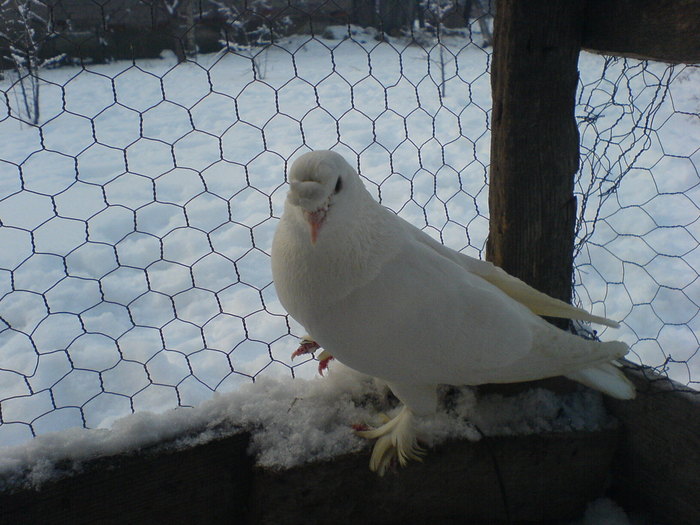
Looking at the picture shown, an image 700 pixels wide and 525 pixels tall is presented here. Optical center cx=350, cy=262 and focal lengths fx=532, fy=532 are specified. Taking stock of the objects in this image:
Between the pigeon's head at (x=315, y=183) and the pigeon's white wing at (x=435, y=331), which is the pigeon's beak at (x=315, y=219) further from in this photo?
the pigeon's white wing at (x=435, y=331)

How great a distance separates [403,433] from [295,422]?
0.25m

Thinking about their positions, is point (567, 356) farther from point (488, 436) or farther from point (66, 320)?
point (66, 320)

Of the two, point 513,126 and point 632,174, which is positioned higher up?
point 513,126

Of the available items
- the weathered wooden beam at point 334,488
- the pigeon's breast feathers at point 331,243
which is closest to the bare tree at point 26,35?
the pigeon's breast feathers at point 331,243

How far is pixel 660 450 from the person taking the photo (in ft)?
4.17

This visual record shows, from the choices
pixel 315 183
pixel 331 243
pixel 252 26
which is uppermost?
pixel 252 26

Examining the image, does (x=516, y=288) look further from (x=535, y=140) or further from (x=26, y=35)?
(x=26, y=35)

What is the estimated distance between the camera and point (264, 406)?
1.27 meters

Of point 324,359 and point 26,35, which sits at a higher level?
point 26,35

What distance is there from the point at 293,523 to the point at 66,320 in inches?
41.2

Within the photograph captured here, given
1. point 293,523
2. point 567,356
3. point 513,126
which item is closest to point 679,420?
point 567,356

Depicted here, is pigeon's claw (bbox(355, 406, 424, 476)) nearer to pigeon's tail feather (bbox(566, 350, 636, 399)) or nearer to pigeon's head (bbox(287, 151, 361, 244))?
pigeon's tail feather (bbox(566, 350, 636, 399))

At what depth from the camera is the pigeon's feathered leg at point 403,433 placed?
1174 mm

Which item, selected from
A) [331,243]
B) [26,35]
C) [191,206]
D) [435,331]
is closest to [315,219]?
[331,243]
